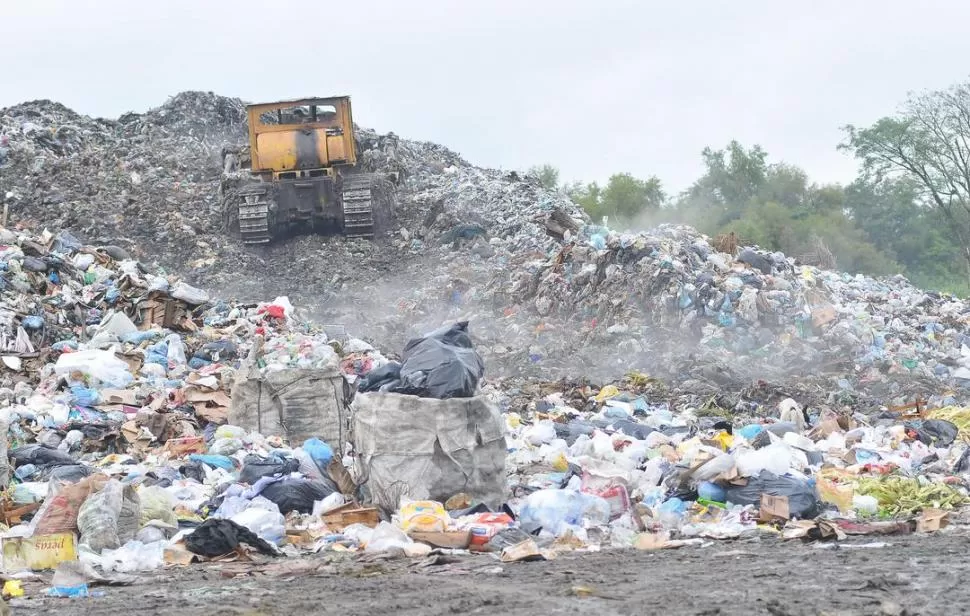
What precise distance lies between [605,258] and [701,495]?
8669mm

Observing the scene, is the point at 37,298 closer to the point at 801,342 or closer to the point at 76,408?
the point at 76,408

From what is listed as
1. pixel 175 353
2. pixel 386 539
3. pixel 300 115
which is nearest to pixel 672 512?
pixel 386 539

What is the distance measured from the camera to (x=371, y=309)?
1584cm

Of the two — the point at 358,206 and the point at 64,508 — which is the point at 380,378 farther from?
the point at 358,206

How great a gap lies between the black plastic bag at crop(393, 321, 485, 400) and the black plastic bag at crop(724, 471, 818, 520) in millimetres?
1423

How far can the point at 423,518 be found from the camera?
5508mm

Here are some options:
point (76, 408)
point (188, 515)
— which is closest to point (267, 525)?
point (188, 515)

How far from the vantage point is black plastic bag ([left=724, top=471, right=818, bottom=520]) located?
19.2ft

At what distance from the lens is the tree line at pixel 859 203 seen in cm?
3291

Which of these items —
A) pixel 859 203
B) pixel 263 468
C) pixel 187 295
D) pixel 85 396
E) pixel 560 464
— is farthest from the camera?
pixel 859 203

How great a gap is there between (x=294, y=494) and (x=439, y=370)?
98 centimetres

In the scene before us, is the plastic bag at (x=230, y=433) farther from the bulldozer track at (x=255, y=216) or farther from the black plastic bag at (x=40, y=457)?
the bulldozer track at (x=255, y=216)

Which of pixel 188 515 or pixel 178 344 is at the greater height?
pixel 178 344

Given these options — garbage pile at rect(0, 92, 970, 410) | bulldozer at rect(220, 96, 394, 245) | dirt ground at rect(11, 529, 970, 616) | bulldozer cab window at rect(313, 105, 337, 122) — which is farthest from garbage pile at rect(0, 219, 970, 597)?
bulldozer cab window at rect(313, 105, 337, 122)
